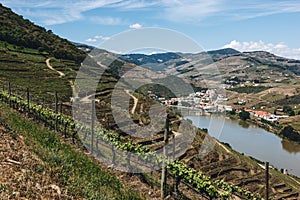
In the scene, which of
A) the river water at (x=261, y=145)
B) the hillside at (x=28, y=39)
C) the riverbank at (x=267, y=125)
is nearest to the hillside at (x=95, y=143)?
the hillside at (x=28, y=39)

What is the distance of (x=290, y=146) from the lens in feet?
202

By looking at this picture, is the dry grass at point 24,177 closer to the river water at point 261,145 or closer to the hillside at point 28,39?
the river water at point 261,145

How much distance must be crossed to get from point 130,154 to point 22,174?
13.5ft

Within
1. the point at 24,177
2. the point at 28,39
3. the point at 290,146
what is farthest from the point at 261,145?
the point at 24,177

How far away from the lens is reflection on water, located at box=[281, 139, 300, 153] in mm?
58969

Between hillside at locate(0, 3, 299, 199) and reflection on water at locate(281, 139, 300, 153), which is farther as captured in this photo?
reflection on water at locate(281, 139, 300, 153)

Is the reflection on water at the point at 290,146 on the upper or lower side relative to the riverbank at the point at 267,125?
lower

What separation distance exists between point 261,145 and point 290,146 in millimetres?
6586

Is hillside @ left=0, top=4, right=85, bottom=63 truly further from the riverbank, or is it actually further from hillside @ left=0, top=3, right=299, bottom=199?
the riverbank

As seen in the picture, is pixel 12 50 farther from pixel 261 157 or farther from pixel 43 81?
pixel 261 157

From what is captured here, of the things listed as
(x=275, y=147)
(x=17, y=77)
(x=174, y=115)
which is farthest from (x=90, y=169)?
(x=275, y=147)

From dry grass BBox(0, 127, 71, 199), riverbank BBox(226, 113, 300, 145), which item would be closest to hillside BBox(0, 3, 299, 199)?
dry grass BBox(0, 127, 71, 199)

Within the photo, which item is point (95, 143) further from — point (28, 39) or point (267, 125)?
point (267, 125)

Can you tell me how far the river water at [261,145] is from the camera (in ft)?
163
